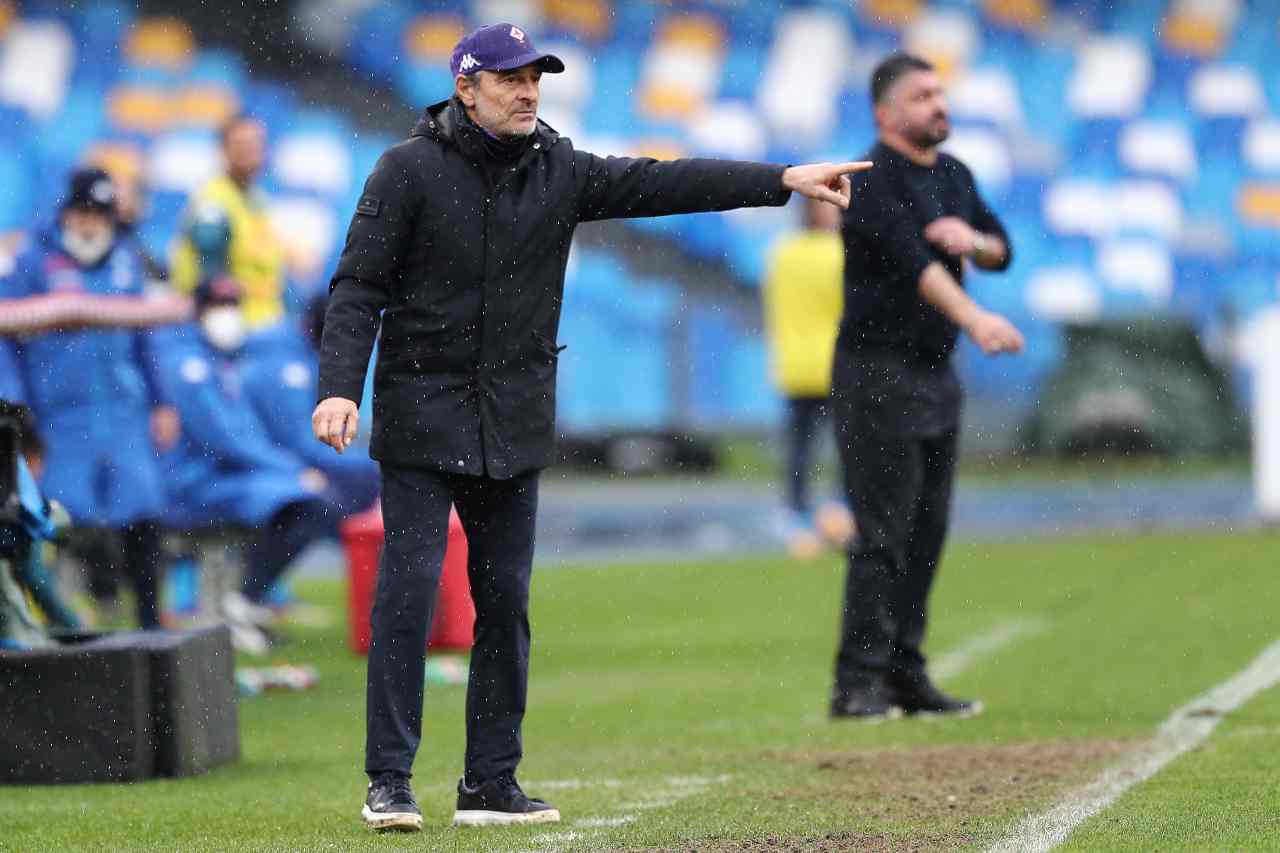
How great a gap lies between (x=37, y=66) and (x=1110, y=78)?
12.3 meters

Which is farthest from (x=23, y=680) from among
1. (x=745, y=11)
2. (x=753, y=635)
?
(x=745, y=11)

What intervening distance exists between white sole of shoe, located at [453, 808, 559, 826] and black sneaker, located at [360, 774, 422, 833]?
20 centimetres

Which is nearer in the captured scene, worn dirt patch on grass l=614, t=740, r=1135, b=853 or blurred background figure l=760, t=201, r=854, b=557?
worn dirt patch on grass l=614, t=740, r=1135, b=853

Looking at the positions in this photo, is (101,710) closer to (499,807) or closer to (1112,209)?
(499,807)

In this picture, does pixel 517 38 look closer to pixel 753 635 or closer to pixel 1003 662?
pixel 1003 662

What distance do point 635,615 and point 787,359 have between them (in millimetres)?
4123

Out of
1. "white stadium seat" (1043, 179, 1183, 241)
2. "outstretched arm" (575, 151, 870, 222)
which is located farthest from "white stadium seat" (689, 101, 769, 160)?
"outstretched arm" (575, 151, 870, 222)

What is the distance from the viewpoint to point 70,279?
9141mm

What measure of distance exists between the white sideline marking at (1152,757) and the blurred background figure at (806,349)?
245 inches

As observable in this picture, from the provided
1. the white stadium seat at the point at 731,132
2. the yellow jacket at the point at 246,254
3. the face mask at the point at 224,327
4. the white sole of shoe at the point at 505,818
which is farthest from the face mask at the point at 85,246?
the white stadium seat at the point at 731,132

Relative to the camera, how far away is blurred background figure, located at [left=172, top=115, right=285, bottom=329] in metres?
10.9

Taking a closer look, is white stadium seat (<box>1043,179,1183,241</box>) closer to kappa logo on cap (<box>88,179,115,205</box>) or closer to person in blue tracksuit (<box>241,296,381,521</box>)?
person in blue tracksuit (<box>241,296,381,521</box>)

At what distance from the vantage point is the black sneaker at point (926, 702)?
8016 millimetres

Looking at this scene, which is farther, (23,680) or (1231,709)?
(1231,709)
